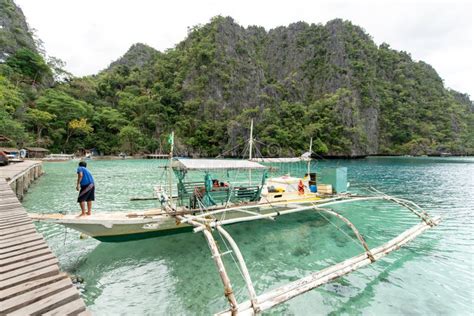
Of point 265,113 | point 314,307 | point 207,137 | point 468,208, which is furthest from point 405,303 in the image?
point 265,113

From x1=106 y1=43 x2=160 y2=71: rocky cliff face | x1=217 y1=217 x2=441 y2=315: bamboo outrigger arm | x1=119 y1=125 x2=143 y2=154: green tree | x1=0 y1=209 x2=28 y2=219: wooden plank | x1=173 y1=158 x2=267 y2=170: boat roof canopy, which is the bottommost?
x1=217 y1=217 x2=441 y2=315: bamboo outrigger arm

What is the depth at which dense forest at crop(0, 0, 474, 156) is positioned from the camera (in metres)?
55.4

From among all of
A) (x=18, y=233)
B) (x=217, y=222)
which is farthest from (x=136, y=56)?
(x=217, y=222)

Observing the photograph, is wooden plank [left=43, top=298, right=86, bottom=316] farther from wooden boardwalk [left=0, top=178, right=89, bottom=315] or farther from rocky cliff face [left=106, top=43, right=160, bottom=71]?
rocky cliff face [left=106, top=43, right=160, bottom=71]

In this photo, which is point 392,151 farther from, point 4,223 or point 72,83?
point 72,83

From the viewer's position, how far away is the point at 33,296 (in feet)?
9.32

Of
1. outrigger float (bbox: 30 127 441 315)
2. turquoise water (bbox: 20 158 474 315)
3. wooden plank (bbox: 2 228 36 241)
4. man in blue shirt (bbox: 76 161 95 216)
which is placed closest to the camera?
outrigger float (bbox: 30 127 441 315)

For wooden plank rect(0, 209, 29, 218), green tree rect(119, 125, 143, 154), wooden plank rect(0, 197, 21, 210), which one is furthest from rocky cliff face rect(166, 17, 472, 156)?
wooden plank rect(0, 209, 29, 218)

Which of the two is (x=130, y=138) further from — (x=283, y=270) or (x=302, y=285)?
(x=302, y=285)

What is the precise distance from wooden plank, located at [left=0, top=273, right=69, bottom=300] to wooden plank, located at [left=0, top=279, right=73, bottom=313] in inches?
2.6

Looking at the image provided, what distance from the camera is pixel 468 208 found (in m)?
14.6

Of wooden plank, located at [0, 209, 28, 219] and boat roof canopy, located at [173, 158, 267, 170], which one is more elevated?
boat roof canopy, located at [173, 158, 267, 170]

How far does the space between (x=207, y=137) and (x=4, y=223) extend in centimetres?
6171

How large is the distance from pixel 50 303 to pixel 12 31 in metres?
78.6
